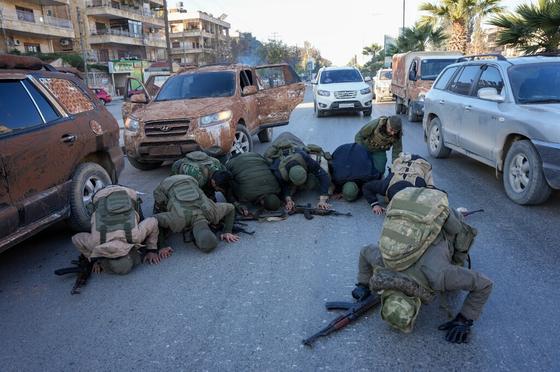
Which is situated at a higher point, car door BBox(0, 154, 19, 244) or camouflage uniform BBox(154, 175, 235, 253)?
car door BBox(0, 154, 19, 244)

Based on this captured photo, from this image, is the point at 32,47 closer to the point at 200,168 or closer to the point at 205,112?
the point at 205,112

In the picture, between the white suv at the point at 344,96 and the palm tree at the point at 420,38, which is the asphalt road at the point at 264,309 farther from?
the palm tree at the point at 420,38

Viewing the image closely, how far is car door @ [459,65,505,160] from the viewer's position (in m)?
5.78

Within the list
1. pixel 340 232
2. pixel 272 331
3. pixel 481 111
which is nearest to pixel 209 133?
pixel 340 232

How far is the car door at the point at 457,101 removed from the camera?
6793mm

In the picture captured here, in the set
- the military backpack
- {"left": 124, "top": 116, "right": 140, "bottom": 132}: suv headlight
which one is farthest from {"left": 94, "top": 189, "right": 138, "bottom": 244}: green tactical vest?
{"left": 124, "top": 116, "right": 140, "bottom": 132}: suv headlight

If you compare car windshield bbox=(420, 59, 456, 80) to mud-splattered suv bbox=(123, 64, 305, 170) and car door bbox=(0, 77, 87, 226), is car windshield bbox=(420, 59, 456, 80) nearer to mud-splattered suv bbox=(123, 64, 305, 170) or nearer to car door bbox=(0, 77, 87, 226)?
mud-splattered suv bbox=(123, 64, 305, 170)

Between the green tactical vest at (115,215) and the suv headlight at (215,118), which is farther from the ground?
the suv headlight at (215,118)

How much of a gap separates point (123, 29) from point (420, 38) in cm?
3569

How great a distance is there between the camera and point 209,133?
7.02 m

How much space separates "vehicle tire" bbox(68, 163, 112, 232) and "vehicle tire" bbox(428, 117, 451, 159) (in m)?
5.55

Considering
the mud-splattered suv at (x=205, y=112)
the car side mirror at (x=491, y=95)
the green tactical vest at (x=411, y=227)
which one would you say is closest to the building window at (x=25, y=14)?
the mud-splattered suv at (x=205, y=112)

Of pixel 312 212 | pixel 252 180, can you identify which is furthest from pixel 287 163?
pixel 312 212

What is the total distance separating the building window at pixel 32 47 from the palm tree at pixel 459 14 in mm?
31940
